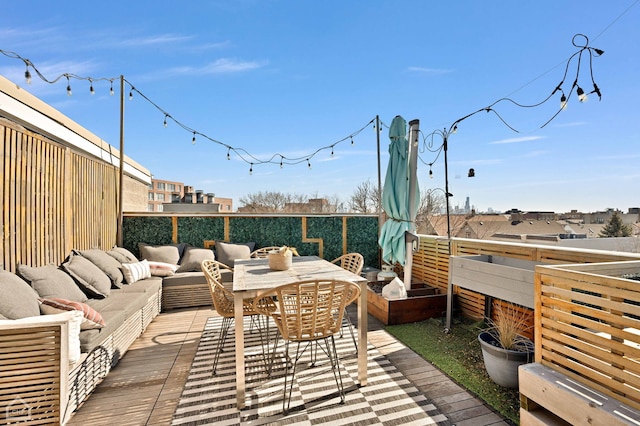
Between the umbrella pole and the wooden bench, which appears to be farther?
the umbrella pole

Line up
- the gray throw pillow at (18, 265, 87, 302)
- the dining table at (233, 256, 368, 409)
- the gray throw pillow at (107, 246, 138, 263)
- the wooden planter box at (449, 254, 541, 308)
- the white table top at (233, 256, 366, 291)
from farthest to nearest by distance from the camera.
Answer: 1. the gray throw pillow at (107, 246, 138, 263)
2. the gray throw pillow at (18, 265, 87, 302)
3. the wooden planter box at (449, 254, 541, 308)
4. the white table top at (233, 256, 366, 291)
5. the dining table at (233, 256, 368, 409)

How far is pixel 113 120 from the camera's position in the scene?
498 centimetres

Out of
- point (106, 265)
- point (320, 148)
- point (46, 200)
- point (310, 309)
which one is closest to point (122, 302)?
point (106, 265)

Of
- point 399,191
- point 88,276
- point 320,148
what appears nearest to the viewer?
point 88,276

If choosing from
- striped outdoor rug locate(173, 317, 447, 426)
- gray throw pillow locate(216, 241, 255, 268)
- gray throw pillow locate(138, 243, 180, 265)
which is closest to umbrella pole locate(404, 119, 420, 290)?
striped outdoor rug locate(173, 317, 447, 426)

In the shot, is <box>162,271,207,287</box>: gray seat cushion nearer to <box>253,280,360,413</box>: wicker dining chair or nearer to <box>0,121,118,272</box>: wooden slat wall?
<box>0,121,118,272</box>: wooden slat wall

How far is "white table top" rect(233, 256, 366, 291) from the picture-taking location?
2.33 m

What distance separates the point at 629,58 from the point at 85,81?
820 cm

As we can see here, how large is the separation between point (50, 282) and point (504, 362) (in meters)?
3.80

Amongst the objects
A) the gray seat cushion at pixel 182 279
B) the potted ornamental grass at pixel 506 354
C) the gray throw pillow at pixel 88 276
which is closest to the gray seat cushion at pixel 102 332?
the gray throw pillow at pixel 88 276

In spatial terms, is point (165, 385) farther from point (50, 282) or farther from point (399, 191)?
point (399, 191)

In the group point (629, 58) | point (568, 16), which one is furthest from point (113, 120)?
point (629, 58)

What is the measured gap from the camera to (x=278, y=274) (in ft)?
9.13

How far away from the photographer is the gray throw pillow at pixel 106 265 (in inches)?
144
